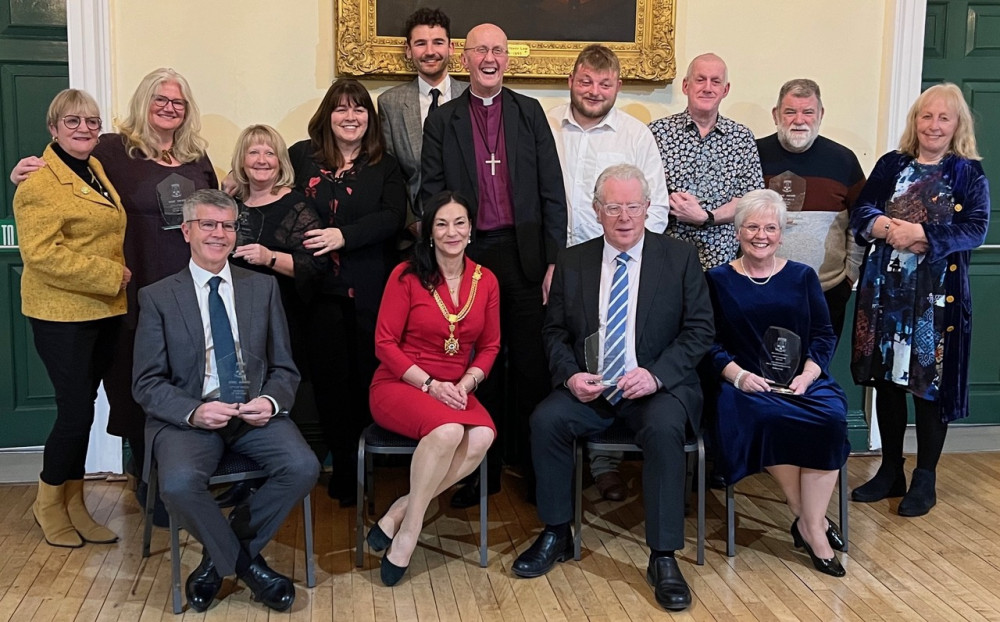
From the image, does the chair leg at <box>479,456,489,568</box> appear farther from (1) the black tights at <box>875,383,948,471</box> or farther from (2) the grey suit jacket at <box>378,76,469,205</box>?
(1) the black tights at <box>875,383,948,471</box>

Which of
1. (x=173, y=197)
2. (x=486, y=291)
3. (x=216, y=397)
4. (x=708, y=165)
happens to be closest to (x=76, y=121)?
(x=173, y=197)

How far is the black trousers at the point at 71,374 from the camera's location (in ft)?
11.1

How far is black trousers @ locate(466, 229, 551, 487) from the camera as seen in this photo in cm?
378

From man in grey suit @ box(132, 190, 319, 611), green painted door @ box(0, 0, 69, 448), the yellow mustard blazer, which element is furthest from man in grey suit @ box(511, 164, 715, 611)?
green painted door @ box(0, 0, 69, 448)

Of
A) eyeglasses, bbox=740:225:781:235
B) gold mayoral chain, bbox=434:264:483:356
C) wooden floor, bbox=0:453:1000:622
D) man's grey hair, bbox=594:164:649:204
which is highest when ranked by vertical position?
man's grey hair, bbox=594:164:649:204

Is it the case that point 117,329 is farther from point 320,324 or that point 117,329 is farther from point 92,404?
point 320,324

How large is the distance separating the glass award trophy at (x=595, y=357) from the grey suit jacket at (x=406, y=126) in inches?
42.1

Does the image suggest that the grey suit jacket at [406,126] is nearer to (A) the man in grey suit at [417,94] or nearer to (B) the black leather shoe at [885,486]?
(A) the man in grey suit at [417,94]

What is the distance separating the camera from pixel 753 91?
4.54 meters

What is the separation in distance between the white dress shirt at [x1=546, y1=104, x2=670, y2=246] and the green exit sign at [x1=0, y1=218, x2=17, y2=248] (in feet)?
7.79

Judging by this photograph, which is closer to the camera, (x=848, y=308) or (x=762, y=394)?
(x=762, y=394)

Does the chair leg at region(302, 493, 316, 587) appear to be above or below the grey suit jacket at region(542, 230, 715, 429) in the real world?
below

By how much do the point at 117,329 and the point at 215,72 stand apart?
1288 millimetres

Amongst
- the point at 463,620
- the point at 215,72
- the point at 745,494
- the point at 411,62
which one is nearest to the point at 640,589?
the point at 463,620
